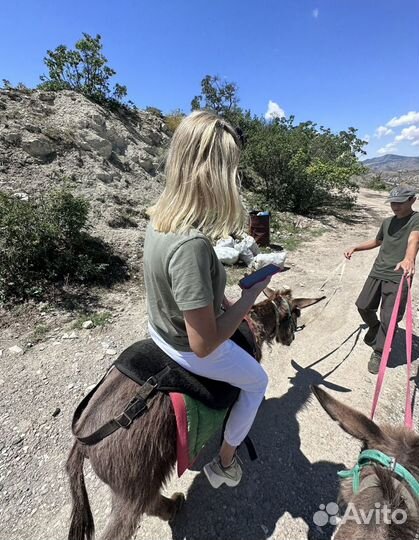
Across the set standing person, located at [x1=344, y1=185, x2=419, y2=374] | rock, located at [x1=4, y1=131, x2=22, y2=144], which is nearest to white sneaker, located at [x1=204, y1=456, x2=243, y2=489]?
standing person, located at [x1=344, y1=185, x2=419, y2=374]

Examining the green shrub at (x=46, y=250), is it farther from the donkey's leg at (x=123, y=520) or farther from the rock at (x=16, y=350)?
the donkey's leg at (x=123, y=520)

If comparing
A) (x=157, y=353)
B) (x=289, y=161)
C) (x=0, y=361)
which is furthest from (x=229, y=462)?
(x=289, y=161)

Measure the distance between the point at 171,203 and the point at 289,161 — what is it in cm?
1206

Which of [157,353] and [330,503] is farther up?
[157,353]

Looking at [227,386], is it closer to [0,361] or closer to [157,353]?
[157,353]

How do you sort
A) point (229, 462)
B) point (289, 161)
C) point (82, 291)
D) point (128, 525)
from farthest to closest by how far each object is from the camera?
1. point (289, 161)
2. point (82, 291)
3. point (229, 462)
4. point (128, 525)

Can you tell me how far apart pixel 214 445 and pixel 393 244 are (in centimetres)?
296

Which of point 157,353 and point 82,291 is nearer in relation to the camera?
point 157,353

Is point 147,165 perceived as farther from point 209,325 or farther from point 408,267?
point 209,325

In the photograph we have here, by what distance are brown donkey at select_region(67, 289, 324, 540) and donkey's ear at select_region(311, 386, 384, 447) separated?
875mm

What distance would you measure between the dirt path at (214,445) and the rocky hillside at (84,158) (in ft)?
9.67

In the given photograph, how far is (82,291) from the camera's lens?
16.2 ft

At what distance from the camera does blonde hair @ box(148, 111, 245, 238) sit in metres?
1.32

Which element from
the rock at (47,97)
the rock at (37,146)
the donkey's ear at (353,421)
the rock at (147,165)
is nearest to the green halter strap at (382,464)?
the donkey's ear at (353,421)
